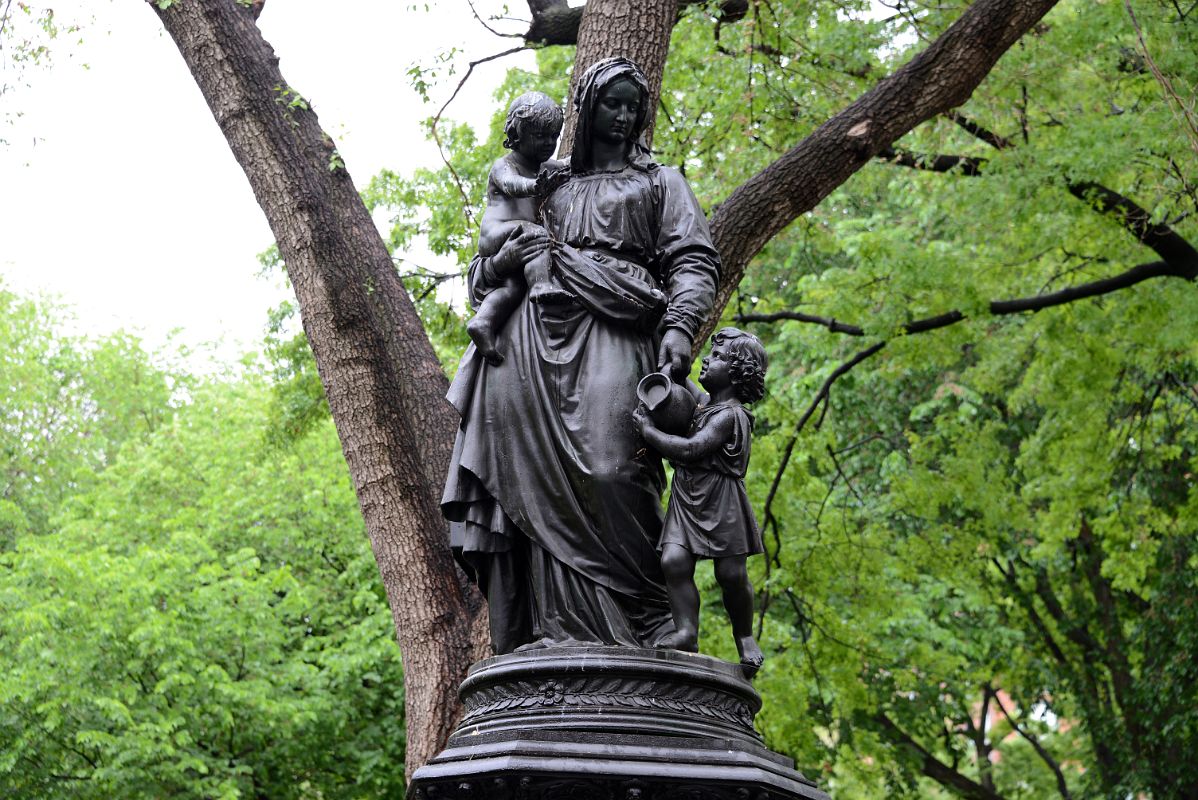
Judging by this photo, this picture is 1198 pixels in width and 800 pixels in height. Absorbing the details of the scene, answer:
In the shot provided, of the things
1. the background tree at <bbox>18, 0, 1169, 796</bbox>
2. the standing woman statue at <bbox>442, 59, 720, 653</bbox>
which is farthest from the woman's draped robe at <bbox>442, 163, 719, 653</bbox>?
the background tree at <bbox>18, 0, 1169, 796</bbox>

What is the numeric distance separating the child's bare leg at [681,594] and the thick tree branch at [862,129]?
430 centimetres

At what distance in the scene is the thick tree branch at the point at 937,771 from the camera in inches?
728

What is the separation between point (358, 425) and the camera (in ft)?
30.9

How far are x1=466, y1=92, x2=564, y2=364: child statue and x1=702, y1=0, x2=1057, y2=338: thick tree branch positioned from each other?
3456 mm

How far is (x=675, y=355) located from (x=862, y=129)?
15.6 feet

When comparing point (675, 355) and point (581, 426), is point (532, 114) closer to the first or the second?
point (675, 355)

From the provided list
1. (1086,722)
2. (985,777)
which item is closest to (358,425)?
(1086,722)

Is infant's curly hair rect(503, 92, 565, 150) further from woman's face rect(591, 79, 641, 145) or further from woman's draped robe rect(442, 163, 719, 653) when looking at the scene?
woman's draped robe rect(442, 163, 719, 653)

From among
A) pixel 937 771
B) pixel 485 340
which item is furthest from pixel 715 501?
pixel 937 771

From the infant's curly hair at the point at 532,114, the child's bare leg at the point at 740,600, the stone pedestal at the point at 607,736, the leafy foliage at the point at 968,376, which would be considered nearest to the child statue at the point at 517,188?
the infant's curly hair at the point at 532,114

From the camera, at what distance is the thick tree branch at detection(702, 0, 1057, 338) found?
9516mm

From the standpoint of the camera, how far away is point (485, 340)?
571cm

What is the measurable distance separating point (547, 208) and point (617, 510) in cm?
137

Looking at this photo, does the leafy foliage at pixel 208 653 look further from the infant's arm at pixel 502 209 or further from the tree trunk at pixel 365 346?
the infant's arm at pixel 502 209
